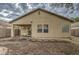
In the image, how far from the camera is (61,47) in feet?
7.50

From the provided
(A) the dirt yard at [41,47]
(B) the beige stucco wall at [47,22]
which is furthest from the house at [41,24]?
(A) the dirt yard at [41,47]

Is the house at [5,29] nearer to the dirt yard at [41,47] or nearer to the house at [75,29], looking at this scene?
the dirt yard at [41,47]

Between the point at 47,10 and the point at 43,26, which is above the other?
the point at 47,10

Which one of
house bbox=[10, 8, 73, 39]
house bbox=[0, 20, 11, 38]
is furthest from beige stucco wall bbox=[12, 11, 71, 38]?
house bbox=[0, 20, 11, 38]

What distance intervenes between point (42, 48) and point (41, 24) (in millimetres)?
349

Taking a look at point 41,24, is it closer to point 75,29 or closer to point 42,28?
point 42,28

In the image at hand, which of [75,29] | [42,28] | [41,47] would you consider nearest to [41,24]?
[42,28]

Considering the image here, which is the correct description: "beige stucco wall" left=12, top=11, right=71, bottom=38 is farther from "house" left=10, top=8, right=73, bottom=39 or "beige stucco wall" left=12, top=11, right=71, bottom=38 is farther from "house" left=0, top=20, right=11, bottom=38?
"house" left=0, top=20, right=11, bottom=38

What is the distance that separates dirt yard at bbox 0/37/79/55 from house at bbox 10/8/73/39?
4.1 inches

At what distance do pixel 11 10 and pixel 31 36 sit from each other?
474 mm

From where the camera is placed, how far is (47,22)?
230cm

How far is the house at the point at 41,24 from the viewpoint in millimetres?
2283

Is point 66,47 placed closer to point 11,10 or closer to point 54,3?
point 54,3

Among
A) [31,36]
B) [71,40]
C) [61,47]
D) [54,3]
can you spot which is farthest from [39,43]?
[54,3]
